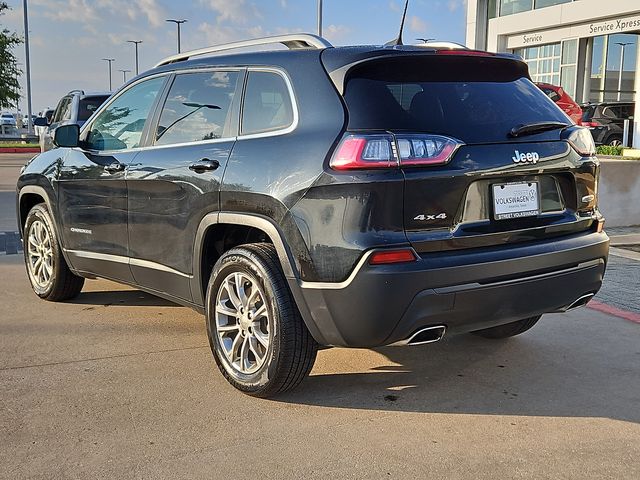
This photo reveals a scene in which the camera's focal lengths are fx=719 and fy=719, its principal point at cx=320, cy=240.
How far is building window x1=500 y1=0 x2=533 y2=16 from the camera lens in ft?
91.8

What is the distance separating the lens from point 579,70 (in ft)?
88.9

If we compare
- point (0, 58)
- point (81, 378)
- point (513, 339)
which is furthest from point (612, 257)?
point (0, 58)

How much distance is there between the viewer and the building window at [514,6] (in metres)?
28.0

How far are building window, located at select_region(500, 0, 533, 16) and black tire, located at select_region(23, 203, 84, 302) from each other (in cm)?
2591

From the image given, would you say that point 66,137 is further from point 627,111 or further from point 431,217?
point 627,111

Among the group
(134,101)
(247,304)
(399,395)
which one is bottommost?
(399,395)

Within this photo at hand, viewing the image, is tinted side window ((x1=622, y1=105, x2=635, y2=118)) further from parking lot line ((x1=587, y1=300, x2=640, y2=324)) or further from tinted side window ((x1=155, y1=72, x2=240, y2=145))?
tinted side window ((x1=155, y1=72, x2=240, y2=145))

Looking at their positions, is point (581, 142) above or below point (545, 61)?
below

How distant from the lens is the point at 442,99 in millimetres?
3508

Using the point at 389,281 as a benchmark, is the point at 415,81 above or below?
above

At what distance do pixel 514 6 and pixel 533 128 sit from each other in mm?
27241

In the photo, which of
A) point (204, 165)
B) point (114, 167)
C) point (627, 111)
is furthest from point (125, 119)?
point (627, 111)

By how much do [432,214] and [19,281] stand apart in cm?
447

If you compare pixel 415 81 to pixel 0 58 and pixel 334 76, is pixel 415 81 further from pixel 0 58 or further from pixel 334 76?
pixel 0 58
